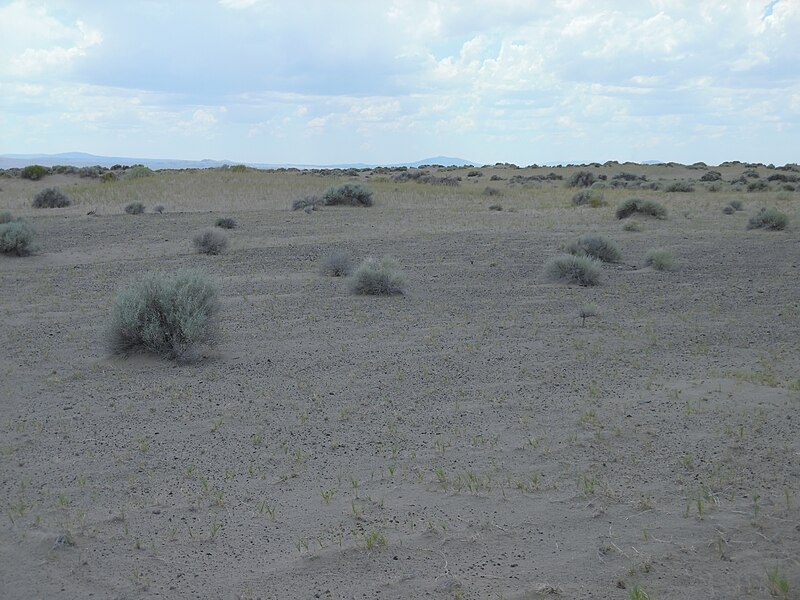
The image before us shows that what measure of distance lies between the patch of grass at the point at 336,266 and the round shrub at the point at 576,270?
3.78m

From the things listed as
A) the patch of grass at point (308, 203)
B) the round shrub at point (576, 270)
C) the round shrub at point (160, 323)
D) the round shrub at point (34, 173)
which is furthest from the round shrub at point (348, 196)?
the round shrub at point (34, 173)

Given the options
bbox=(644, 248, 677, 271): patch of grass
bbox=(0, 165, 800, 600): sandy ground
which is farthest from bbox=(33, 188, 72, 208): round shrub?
bbox=(644, 248, 677, 271): patch of grass

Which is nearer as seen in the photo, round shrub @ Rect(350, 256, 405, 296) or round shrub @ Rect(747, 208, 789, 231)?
round shrub @ Rect(350, 256, 405, 296)

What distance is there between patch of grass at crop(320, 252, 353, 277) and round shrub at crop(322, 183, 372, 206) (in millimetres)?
15456

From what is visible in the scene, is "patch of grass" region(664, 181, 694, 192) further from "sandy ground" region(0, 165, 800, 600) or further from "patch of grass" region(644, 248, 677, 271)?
"sandy ground" region(0, 165, 800, 600)

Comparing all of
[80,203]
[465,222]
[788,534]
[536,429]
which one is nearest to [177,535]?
[536,429]

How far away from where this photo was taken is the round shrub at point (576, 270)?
14156 millimetres

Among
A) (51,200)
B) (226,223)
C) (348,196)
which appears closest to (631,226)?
(226,223)

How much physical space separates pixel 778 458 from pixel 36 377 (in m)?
7.49

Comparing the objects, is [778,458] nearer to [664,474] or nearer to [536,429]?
[664,474]

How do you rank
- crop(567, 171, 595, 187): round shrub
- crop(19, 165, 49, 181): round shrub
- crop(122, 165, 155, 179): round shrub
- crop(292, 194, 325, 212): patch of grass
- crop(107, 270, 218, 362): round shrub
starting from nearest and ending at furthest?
crop(107, 270, 218, 362): round shrub
crop(292, 194, 325, 212): patch of grass
crop(122, 165, 155, 179): round shrub
crop(567, 171, 595, 187): round shrub
crop(19, 165, 49, 181): round shrub

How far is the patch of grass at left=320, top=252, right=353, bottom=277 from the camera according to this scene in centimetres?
1526

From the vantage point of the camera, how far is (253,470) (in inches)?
253

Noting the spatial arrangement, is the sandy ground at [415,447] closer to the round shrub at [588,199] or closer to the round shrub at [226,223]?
the round shrub at [226,223]
